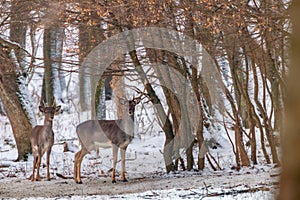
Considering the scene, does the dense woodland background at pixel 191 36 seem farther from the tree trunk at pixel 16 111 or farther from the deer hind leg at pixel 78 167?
the deer hind leg at pixel 78 167

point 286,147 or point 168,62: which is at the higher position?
point 168,62

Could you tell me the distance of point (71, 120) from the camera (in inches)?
912

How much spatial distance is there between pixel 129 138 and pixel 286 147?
10.1 meters

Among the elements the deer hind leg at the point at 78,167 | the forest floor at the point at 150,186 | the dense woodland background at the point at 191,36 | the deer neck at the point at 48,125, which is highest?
the dense woodland background at the point at 191,36

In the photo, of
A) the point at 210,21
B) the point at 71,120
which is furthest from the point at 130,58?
the point at 71,120

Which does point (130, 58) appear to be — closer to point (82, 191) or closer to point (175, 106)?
point (175, 106)

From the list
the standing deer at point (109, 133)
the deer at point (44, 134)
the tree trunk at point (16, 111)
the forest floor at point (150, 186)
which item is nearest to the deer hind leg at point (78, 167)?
the standing deer at point (109, 133)

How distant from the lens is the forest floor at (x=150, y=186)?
7.81m

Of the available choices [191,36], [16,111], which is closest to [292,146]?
[191,36]

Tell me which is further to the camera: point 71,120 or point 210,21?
point 71,120

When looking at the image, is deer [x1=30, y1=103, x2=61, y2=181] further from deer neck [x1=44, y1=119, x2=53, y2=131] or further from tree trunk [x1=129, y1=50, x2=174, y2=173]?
tree trunk [x1=129, y1=50, x2=174, y2=173]

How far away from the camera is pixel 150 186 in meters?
9.34

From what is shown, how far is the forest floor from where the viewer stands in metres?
7.81

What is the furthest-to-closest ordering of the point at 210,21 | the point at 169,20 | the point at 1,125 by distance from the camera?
the point at 1,125 → the point at 169,20 → the point at 210,21
